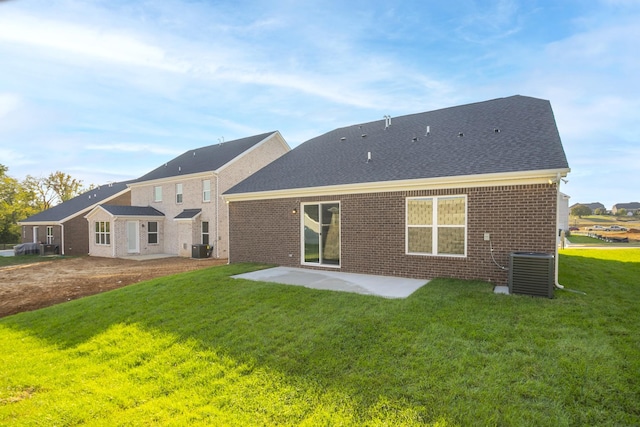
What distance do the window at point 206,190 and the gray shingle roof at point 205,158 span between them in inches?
29.8

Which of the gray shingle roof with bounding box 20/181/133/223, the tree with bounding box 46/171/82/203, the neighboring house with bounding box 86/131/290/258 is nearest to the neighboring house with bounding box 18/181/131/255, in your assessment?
the gray shingle roof with bounding box 20/181/133/223

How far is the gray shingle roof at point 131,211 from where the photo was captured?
20.4 meters

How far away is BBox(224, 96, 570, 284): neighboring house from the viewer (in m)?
7.41

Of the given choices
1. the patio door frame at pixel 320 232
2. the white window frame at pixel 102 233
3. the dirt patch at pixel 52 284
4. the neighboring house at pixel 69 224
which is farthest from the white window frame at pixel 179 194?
the patio door frame at pixel 320 232

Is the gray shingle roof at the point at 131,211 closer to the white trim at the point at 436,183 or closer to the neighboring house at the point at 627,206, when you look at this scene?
the white trim at the point at 436,183

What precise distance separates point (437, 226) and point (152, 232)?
19861 mm

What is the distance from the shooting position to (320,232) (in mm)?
10570

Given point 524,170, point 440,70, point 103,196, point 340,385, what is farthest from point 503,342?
point 103,196

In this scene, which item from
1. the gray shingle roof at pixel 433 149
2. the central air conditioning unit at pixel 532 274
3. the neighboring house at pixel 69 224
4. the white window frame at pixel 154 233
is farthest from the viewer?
the neighboring house at pixel 69 224

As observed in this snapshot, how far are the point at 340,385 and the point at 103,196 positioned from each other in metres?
29.5

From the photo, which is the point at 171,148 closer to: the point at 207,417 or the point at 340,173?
the point at 340,173

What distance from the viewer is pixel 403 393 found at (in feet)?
11.3

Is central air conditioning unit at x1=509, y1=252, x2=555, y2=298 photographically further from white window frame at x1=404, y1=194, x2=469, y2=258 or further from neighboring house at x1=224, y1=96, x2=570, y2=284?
white window frame at x1=404, y1=194, x2=469, y2=258

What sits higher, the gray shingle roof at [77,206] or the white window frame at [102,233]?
the gray shingle roof at [77,206]
